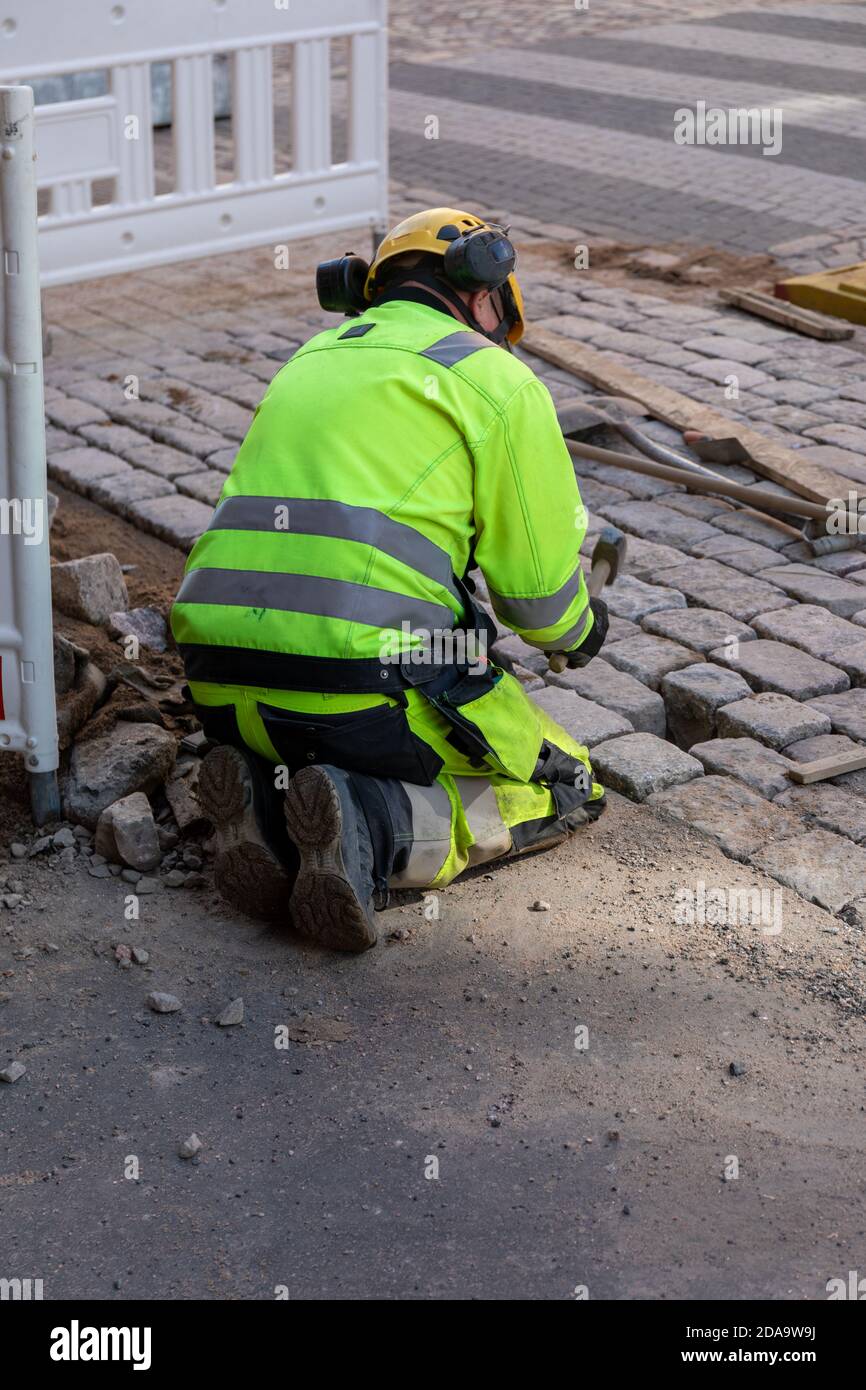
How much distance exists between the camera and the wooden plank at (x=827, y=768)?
459cm

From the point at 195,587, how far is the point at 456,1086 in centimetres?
135

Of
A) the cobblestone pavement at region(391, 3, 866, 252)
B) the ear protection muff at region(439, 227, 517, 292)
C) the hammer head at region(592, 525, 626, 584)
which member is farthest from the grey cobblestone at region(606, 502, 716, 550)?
the cobblestone pavement at region(391, 3, 866, 252)

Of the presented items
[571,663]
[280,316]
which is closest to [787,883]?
[571,663]

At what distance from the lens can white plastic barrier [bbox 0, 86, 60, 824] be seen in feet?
12.4

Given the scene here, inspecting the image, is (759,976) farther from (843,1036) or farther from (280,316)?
(280,316)

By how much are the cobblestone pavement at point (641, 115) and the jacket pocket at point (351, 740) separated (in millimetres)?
6398

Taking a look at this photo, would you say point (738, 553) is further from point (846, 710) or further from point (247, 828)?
point (247, 828)

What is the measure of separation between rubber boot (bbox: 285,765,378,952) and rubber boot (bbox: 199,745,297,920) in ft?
0.33

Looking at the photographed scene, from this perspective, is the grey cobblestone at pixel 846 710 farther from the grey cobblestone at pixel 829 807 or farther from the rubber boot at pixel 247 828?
the rubber boot at pixel 247 828

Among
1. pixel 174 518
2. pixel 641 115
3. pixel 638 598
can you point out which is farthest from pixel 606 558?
pixel 641 115

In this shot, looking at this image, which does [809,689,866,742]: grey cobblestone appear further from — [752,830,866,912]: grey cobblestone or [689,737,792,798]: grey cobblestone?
[752,830,866,912]: grey cobblestone

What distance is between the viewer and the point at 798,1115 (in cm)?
345

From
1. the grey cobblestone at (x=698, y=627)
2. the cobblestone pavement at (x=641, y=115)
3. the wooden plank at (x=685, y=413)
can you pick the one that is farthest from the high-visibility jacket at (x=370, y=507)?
the cobblestone pavement at (x=641, y=115)

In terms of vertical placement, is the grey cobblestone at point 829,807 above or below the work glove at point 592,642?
below
